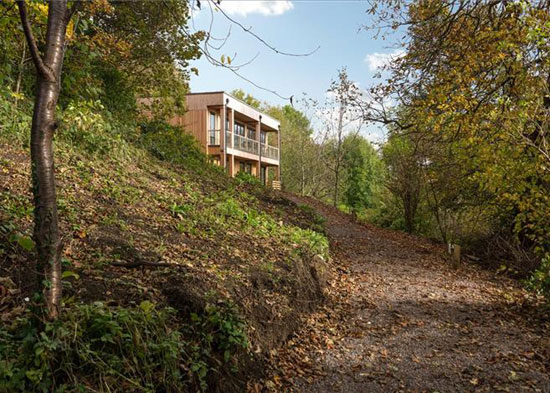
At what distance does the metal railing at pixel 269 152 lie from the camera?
30266mm

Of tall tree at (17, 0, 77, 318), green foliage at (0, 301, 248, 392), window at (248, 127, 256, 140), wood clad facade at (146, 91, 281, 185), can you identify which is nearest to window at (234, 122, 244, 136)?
wood clad facade at (146, 91, 281, 185)

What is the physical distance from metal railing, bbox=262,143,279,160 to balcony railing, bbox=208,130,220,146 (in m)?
6.52

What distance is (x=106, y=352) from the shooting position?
114 inches

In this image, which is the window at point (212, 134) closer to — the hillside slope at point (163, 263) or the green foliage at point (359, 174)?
the hillside slope at point (163, 263)

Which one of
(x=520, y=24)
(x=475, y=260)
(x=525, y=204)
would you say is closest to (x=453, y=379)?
(x=525, y=204)

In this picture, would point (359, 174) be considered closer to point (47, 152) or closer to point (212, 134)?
point (212, 134)

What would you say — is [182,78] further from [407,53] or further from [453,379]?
[453,379]

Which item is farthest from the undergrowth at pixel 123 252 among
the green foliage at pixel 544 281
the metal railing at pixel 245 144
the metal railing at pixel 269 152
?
the metal railing at pixel 269 152

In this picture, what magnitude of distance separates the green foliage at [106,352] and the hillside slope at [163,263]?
0.02 m

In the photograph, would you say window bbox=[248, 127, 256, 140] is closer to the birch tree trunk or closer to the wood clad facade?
the wood clad facade

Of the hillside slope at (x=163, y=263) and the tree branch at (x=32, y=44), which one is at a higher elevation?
the tree branch at (x=32, y=44)

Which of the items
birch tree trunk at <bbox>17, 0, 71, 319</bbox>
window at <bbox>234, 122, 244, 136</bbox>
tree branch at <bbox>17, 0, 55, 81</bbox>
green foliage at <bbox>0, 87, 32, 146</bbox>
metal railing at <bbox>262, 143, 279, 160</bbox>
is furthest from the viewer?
metal railing at <bbox>262, 143, 279, 160</bbox>

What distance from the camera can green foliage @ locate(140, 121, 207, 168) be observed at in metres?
12.3

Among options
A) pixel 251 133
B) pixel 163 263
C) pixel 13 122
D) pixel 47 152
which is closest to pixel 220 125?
pixel 251 133
